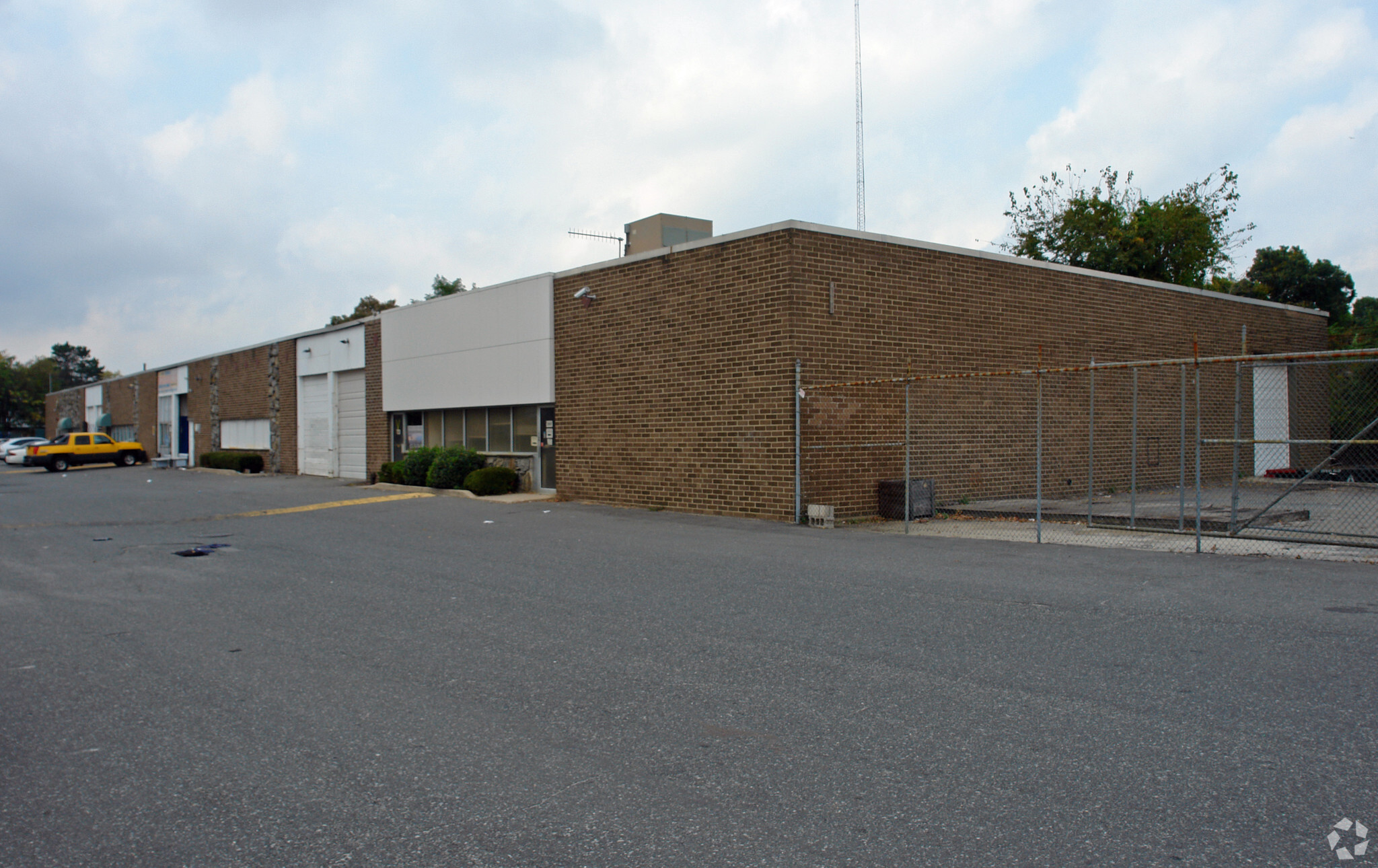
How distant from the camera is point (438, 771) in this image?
443cm

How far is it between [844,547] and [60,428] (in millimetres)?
69985

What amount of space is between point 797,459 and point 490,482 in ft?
31.1

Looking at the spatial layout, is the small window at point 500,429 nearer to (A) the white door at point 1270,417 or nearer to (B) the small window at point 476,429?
(B) the small window at point 476,429

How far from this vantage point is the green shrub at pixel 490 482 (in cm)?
2212

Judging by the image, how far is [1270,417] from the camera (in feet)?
80.8

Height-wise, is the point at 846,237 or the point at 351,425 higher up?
the point at 846,237

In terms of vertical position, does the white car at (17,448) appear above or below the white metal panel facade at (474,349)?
below

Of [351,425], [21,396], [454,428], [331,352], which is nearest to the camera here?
[454,428]

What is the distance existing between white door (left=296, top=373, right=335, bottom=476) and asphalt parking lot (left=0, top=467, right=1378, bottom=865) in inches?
911

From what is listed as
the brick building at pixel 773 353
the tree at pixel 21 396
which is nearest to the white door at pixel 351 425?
the brick building at pixel 773 353

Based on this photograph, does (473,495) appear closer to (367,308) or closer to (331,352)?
(331,352)

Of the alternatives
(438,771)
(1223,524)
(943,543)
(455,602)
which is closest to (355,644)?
(455,602)

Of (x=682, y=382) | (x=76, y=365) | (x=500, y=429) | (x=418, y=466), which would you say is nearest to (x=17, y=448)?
(x=418, y=466)

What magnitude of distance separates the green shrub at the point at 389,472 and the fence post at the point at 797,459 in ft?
47.8
